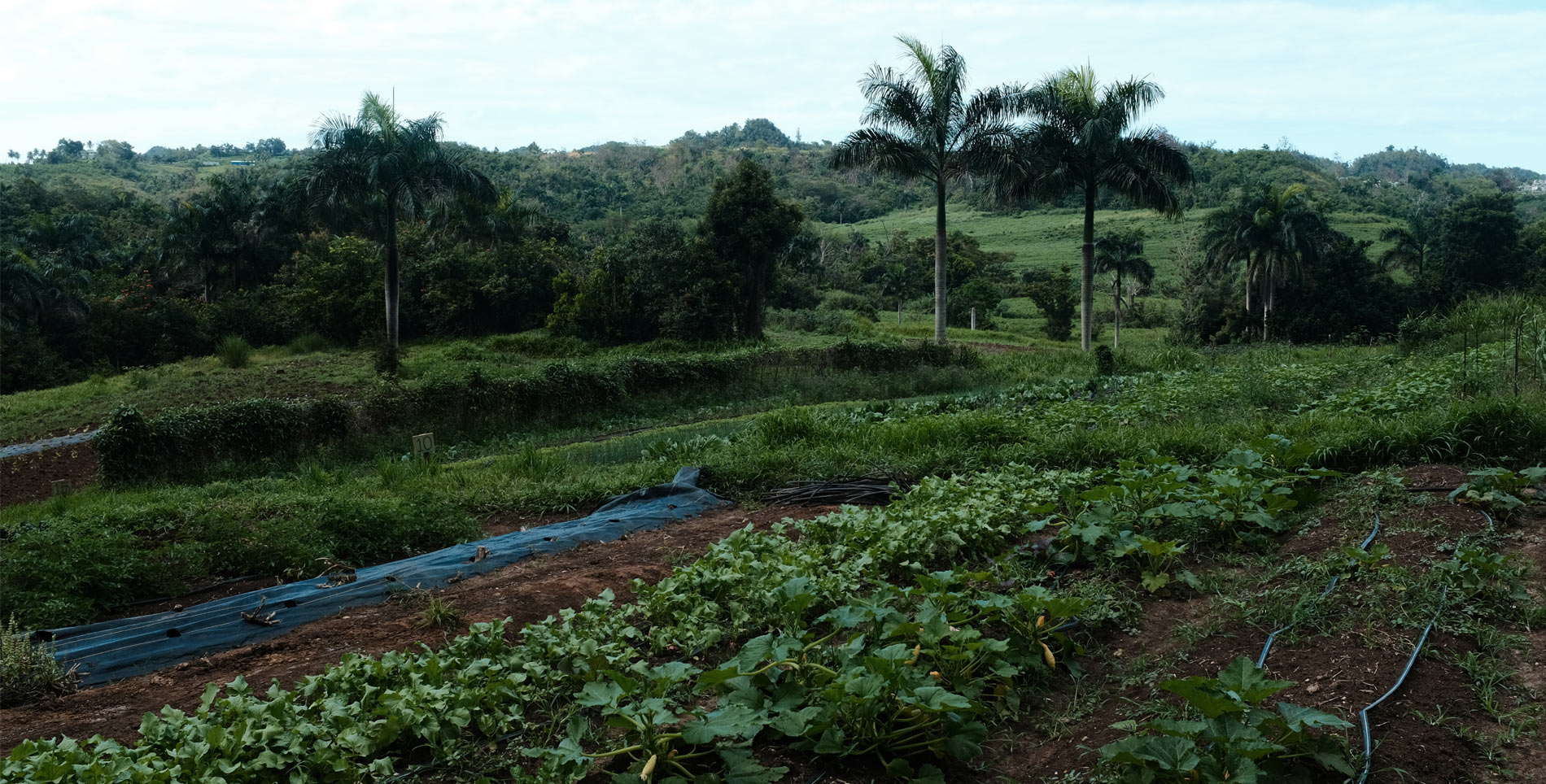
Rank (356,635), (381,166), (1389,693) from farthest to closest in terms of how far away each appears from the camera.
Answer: (381,166)
(356,635)
(1389,693)

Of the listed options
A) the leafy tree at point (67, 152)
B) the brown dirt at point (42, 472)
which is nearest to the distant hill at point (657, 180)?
the leafy tree at point (67, 152)

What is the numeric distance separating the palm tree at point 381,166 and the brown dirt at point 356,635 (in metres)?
20.3

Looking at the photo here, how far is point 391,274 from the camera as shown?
84.4ft

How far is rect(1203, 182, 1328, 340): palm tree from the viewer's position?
39.3 meters

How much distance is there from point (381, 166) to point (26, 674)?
2189cm

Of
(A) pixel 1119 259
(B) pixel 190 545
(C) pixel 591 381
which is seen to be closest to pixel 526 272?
(C) pixel 591 381

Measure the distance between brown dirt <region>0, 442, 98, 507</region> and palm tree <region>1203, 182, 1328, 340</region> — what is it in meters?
38.8

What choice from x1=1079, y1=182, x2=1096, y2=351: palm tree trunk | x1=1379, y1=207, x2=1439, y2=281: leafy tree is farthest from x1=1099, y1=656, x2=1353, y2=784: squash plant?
x1=1379, y1=207, x2=1439, y2=281: leafy tree

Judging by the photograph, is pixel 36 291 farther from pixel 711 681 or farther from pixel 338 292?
pixel 711 681

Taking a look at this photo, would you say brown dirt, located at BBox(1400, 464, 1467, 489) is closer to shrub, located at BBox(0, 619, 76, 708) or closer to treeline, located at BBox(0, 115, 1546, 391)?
shrub, located at BBox(0, 619, 76, 708)

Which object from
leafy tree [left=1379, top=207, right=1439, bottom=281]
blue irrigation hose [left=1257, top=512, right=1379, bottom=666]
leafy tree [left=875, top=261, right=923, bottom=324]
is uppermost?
leafy tree [left=1379, top=207, right=1439, bottom=281]

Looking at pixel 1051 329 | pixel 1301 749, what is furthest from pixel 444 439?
pixel 1051 329

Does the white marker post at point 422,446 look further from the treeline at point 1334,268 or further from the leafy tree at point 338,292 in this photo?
the treeline at point 1334,268

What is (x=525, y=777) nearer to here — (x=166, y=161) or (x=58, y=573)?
(x=58, y=573)
